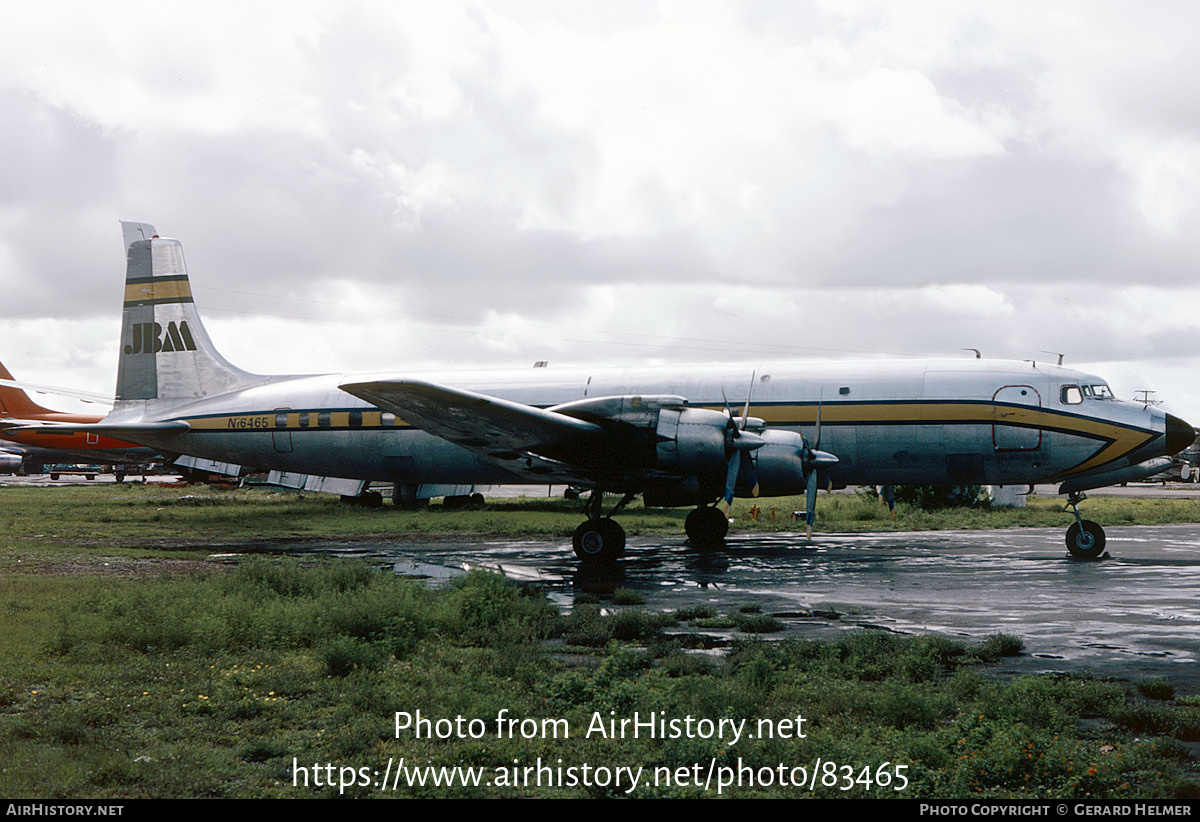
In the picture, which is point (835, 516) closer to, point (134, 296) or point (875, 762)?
point (134, 296)

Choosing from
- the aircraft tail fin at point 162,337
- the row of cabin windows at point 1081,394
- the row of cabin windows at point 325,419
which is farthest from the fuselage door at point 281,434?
the row of cabin windows at point 1081,394

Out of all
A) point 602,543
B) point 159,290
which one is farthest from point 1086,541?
point 159,290

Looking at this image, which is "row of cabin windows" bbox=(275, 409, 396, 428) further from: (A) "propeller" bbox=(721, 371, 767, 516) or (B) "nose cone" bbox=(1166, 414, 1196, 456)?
(B) "nose cone" bbox=(1166, 414, 1196, 456)

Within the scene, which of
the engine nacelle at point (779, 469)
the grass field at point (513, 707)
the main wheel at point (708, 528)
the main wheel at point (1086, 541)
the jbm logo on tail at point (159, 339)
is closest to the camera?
the grass field at point (513, 707)

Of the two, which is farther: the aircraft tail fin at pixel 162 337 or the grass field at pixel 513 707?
the aircraft tail fin at pixel 162 337

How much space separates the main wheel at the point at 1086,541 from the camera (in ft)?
62.8

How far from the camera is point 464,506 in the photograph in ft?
122

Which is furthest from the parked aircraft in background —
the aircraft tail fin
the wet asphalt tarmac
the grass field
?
the grass field

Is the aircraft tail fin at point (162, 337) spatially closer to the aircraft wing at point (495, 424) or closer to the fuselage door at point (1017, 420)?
the aircraft wing at point (495, 424)

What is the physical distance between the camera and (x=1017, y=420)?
20344 millimetres

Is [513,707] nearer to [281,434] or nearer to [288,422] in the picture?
[288,422]

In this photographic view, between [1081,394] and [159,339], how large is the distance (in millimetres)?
26266

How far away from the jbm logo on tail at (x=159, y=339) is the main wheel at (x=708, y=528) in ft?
56.5

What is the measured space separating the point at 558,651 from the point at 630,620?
1.40 meters
